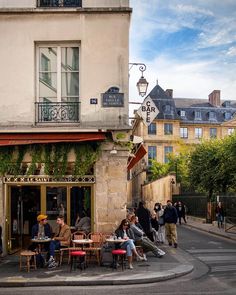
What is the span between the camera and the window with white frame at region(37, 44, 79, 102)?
14.0 meters

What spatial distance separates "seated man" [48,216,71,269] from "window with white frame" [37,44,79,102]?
3498 millimetres

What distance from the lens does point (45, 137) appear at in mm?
12922

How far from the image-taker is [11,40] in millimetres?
13719

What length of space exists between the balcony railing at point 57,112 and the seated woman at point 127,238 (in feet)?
10.6

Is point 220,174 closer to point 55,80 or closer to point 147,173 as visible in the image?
point 55,80

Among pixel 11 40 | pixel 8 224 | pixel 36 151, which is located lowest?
pixel 8 224

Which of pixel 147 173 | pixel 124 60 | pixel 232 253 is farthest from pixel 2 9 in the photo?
pixel 147 173

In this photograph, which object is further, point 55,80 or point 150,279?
point 55,80

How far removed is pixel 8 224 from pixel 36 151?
7.51 feet

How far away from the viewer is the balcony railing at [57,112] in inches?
545

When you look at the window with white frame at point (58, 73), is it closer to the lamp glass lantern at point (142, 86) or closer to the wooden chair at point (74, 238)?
the lamp glass lantern at point (142, 86)

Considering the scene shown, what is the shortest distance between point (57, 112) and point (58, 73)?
1.12m

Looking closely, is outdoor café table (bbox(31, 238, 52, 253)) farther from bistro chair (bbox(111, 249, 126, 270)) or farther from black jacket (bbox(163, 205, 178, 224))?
black jacket (bbox(163, 205, 178, 224))

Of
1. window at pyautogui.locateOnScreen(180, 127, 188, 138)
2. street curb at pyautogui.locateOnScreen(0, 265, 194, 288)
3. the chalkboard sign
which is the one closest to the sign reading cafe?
the chalkboard sign
